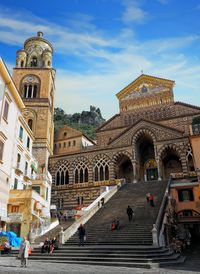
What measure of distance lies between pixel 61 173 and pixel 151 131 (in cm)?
1325

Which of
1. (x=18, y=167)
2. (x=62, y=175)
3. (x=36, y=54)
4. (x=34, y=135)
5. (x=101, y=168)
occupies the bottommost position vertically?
(x=18, y=167)

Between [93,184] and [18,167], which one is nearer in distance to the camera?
[18,167]

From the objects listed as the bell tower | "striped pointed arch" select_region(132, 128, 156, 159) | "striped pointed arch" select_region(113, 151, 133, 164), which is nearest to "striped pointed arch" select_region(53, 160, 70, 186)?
the bell tower

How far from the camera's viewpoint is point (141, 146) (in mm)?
33469

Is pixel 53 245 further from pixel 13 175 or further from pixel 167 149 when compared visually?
pixel 167 149

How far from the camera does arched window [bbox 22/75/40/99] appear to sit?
1474 inches

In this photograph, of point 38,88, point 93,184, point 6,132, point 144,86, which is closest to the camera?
point 6,132

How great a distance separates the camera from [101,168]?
1261 inches

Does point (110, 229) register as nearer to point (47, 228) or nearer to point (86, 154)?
point (47, 228)

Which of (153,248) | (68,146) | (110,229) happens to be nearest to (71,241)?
(110,229)

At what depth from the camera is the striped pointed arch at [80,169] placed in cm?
3250

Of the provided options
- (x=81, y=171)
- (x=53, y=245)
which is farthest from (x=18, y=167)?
(x=81, y=171)

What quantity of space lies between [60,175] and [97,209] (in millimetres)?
14747

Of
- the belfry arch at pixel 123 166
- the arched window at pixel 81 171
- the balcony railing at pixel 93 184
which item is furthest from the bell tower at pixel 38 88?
the belfry arch at pixel 123 166
